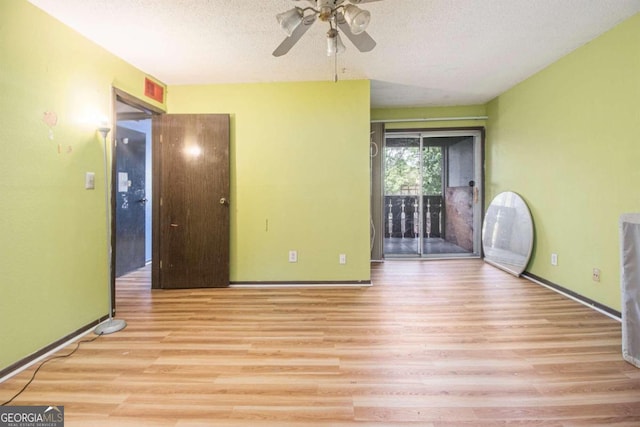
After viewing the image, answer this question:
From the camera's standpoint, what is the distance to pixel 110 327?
240 cm

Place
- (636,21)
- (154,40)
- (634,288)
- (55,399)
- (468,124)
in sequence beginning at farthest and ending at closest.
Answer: (468,124)
(154,40)
(636,21)
(634,288)
(55,399)

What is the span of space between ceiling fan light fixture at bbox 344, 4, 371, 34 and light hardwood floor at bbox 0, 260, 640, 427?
76.8 inches

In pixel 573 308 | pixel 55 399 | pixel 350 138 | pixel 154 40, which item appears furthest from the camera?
pixel 350 138

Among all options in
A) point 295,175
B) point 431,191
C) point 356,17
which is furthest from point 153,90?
point 431,191

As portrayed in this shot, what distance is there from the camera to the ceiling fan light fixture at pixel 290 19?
5.29ft

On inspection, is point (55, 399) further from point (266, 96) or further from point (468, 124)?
point (468, 124)

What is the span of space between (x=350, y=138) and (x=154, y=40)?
2068 millimetres

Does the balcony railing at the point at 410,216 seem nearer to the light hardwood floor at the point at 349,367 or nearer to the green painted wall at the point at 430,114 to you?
the green painted wall at the point at 430,114

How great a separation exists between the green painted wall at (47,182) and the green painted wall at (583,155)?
431cm

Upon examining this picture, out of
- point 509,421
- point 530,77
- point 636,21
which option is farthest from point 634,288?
point 530,77

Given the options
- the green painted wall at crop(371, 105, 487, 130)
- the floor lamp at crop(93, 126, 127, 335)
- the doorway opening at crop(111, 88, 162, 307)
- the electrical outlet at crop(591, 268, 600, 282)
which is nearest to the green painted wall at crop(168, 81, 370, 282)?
the doorway opening at crop(111, 88, 162, 307)

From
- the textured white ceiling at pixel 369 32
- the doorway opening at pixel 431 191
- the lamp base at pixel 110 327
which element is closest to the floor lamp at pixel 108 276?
the lamp base at pixel 110 327

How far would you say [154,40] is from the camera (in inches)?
98.4

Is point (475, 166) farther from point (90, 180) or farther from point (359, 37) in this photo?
point (90, 180)
